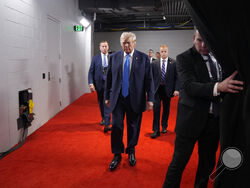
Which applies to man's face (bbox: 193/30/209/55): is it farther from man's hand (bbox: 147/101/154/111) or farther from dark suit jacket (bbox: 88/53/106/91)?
dark suit jacket (bbox: 88/53/106/91)

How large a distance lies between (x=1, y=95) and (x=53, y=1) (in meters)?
2.88

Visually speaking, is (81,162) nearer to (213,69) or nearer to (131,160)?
(131,160)

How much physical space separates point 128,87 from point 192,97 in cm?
111

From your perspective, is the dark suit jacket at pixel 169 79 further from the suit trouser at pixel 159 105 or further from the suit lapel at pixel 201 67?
the suit lapel at pixel 201 67

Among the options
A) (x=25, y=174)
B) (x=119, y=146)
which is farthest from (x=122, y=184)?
(x=25, y=174)

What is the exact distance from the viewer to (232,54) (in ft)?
3.04

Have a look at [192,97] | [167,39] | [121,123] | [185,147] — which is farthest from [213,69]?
[167,39]

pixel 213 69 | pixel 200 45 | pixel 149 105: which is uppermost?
pixel 200 45

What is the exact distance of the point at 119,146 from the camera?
2.78 m

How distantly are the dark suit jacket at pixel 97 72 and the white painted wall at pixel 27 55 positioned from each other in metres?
0.94

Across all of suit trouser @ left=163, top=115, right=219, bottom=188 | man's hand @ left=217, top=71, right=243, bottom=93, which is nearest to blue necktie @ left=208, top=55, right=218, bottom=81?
suit trouser @ left=163, top=115, right=219, bottom=188

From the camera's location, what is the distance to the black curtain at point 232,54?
86cm

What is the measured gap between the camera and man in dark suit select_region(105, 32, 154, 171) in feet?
8.84

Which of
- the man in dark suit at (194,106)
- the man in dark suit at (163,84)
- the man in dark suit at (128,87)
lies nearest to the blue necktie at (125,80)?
the man in dark suit at (128,87)
